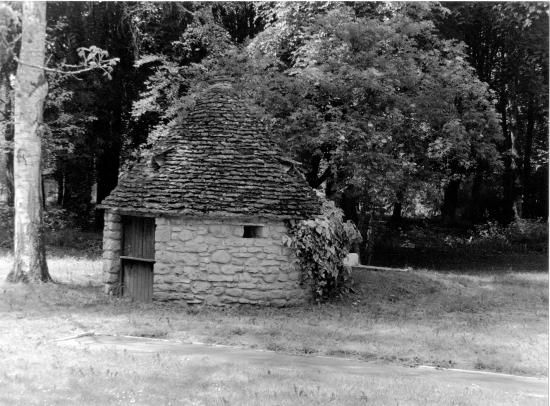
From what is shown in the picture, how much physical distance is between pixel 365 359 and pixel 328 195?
1177cm

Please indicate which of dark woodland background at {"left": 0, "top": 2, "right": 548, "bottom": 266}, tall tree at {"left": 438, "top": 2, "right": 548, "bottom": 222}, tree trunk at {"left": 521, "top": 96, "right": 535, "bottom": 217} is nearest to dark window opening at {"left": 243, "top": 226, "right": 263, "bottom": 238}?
dark woodland background at {"left": 0, "top": 2, "right": 548, "bottom": 266}

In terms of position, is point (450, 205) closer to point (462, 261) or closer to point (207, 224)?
point (462, 261)

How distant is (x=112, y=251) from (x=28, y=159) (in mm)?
2567

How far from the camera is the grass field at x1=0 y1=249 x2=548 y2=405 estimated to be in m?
6.46

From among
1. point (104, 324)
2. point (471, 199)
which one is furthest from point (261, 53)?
point (471, 199)

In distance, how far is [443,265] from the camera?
21312 millimetres

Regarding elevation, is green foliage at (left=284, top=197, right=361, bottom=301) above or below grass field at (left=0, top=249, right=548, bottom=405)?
above

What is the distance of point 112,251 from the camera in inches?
517

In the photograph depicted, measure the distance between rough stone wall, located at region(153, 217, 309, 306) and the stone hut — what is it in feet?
0.06

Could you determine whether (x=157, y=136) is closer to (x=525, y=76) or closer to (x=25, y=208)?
(x=25, y=208)

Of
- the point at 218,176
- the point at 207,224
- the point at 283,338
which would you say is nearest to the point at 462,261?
the point at 218,176

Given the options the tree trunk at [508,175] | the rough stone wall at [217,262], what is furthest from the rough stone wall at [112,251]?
the tree trunk at [508,175]

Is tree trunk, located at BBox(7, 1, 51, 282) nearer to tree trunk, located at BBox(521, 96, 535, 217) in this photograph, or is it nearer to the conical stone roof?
the conical stone roof

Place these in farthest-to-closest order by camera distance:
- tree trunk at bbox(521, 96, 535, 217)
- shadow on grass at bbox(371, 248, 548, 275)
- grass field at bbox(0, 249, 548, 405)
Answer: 1. tree trunk at bbox(521, 96, 535, 217)
2. shadow on grass at bbox(371, 248, 548, 275)
3. grass field at bbox(0, 249, 548, 405)
